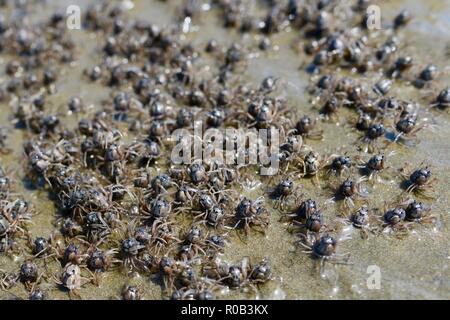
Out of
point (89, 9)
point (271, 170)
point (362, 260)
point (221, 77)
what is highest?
point (89, 9)

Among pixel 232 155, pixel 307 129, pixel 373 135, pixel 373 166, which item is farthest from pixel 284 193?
pixel 373 135

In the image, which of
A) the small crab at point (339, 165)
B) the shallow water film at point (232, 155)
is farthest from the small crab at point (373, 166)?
the small crab at point (339, 165)

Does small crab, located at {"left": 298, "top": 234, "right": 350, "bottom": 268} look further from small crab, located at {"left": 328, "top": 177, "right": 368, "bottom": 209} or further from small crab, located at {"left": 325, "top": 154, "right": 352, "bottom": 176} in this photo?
small crab, located at {"left": 325, "top": 154, "right": 352, "bottom": 176}

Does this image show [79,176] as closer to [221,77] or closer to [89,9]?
[221,77]

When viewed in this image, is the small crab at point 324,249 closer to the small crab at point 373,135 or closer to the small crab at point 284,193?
the small crab at point 284,193

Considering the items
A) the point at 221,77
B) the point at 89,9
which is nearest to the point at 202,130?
the point at 221,77

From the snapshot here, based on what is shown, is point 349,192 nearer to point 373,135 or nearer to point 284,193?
point 284,193

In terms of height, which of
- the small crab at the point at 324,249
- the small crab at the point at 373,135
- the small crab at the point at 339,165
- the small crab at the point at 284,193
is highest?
the small crab at the point at 373,135

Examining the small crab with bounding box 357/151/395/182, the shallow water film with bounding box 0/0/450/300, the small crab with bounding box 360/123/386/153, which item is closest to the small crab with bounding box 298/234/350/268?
the shallow water film with bounding box 0/0/450/300
